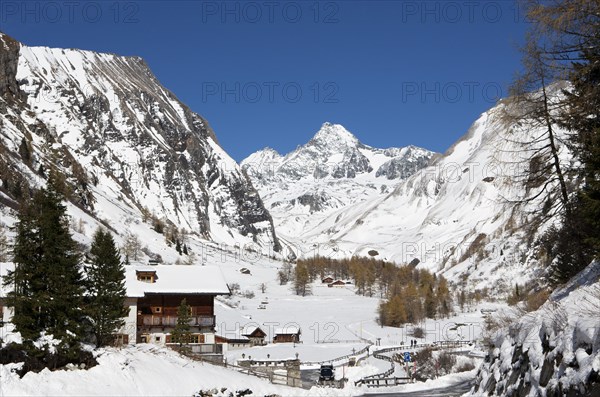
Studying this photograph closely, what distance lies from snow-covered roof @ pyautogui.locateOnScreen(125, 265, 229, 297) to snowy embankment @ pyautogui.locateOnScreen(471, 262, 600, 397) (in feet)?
134

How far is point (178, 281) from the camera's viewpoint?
2356 inches

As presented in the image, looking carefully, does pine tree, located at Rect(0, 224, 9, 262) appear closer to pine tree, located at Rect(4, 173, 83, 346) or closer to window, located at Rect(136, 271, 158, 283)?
window, located at Rect(136, 271, 158, 283)

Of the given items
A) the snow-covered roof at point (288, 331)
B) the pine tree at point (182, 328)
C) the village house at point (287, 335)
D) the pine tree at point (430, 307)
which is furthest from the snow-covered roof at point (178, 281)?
the pine tree at point (430, 307)

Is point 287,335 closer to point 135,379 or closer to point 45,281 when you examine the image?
point 135,379

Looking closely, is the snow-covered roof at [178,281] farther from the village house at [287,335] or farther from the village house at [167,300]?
the village house at [287,335]

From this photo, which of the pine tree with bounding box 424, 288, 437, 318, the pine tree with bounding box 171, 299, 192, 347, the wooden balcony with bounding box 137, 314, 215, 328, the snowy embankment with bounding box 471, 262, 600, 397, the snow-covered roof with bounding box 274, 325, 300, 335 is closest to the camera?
the snowy embankment with bounding box 471, 262, 600, 397

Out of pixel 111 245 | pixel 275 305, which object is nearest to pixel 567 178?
pixel 111 245

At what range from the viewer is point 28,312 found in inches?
1040

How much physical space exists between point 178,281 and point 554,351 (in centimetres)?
4904

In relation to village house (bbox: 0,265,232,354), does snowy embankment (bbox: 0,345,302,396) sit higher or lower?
lower

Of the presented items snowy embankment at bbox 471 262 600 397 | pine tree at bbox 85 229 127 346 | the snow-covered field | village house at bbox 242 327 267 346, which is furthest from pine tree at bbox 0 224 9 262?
snowy embankment at bbox 471 262 600 397

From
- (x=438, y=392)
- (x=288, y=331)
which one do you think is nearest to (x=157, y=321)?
(x=438, y=392)

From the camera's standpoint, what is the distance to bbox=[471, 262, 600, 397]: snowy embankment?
12305mm

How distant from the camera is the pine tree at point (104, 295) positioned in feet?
102
